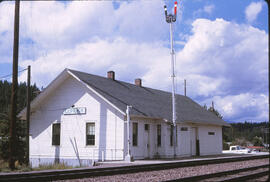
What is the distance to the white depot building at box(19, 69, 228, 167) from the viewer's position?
21.9 metres

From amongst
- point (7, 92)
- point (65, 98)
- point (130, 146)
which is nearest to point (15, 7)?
point (65, 98)

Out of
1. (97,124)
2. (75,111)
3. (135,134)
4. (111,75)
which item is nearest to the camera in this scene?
(135,134)

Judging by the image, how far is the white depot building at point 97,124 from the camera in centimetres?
2192

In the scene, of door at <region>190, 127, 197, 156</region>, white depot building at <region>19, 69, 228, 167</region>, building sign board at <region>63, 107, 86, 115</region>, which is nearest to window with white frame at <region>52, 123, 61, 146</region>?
white depot building at <region>19, 69, 228, 167</region>

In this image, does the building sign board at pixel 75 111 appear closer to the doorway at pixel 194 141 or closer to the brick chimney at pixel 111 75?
the brick chimney at pixel 111 75

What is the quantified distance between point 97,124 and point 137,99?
4.24 metres

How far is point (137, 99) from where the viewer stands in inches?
1004

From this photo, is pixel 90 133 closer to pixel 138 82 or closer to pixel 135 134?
pixel 135 134

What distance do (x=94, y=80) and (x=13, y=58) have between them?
8.02 meters

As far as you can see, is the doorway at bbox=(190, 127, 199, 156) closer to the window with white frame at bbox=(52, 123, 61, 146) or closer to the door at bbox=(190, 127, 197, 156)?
the door at bbox=(190, 127, 197, 156)

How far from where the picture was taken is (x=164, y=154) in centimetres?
2408

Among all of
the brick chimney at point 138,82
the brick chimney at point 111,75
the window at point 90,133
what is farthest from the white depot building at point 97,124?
the brick chimney at point 138,82

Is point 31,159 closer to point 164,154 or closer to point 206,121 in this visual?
point 164,154

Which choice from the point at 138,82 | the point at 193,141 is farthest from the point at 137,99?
the point at 193,141
